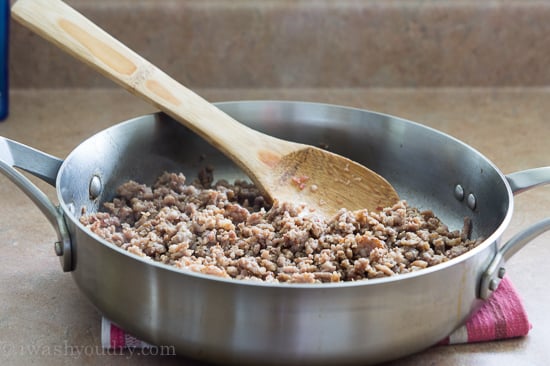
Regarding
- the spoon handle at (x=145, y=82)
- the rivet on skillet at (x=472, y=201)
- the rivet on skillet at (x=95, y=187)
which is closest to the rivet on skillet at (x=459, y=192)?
the rivet on skillet at (x=472, y=201)

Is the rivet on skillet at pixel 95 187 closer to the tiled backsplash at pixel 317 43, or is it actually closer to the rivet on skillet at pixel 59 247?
the rivet on skillet at pixel 59 247

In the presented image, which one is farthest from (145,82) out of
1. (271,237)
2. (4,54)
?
(4,54)

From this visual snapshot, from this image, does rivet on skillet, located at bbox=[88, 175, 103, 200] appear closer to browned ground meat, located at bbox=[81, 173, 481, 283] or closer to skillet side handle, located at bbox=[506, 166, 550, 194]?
browned ground meat, located at bbox=[81, 173, 481, 283]

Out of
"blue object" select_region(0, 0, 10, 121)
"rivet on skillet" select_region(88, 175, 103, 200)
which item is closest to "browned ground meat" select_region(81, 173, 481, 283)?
"rivet on skillet" select_region(88, 175, 103, 200)

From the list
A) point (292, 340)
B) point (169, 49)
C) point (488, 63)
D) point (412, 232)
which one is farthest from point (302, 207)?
point (488, 63)

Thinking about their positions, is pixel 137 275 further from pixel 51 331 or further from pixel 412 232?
pixel 412 232

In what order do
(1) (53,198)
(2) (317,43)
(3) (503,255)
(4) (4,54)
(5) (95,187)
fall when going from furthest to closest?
1. (2) (317,43)
2. (4) (4,54)
3. (1) (53,198)
4. (5) (95,187)
5. (3) (503,255)

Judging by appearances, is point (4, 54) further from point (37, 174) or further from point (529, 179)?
point (529, 179)
